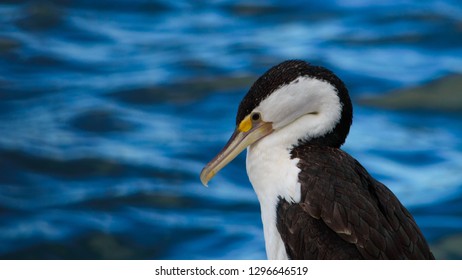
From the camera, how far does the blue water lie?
9242 millimetres

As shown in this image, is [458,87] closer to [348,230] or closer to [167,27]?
[167,27]

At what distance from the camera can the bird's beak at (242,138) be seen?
5.20m

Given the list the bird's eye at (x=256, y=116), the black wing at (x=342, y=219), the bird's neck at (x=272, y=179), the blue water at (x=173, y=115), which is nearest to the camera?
the black wing at (x=342, y=219)

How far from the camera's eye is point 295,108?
5160 mm

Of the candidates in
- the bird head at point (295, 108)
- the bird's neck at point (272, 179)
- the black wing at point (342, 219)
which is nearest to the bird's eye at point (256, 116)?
the bird head at point (295, 108)

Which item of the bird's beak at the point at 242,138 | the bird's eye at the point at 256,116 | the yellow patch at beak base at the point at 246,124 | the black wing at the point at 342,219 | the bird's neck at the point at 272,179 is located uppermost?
the bird's eye at the point at 256,116

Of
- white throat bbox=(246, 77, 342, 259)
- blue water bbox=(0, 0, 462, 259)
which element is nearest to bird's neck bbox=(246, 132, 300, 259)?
white throat bbox=(246, 77, 342, 259)

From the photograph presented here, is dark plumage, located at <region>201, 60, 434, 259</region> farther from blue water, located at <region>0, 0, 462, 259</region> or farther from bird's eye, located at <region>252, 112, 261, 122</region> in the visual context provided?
blue water, located at <region>0, 0, 462, 259</region>

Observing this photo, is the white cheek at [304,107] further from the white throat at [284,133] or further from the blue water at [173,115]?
the blue water at [173,115]

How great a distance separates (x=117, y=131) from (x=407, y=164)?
266 centimetres

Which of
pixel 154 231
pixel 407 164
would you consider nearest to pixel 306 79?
pixel 154 231

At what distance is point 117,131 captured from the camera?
34.8ft

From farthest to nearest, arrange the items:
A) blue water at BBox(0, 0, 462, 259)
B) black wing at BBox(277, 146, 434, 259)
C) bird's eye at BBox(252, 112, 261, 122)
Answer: blue water at BBox(0, 0, 462, 259)
bird's eye at BBox(252, 112, 261, 122)
black wing at BBox(277, 146, 434, 259)

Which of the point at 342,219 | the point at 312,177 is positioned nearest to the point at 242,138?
the point at 312,177
